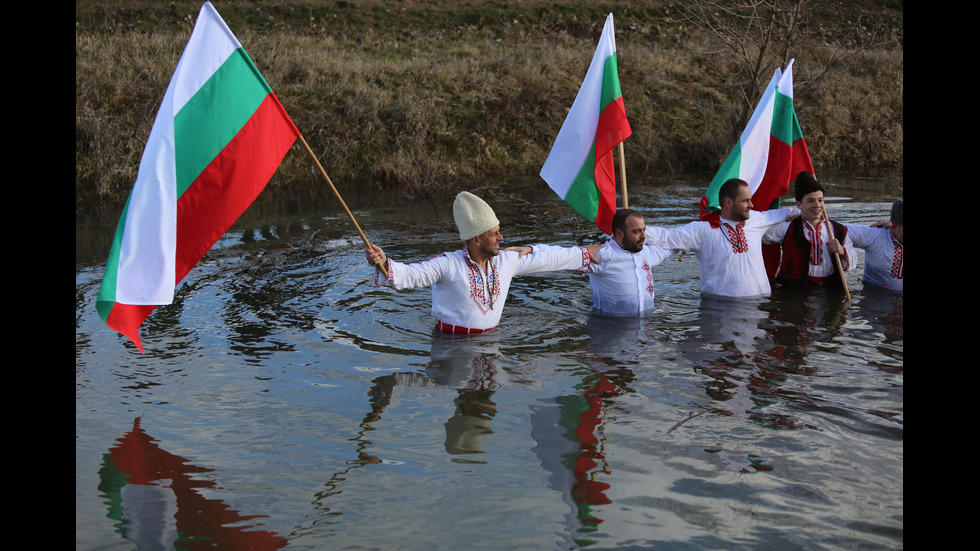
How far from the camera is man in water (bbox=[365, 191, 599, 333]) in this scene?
711 cm

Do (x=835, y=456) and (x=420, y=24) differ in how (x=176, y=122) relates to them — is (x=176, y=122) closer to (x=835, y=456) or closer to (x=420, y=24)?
(x=835, y=456)

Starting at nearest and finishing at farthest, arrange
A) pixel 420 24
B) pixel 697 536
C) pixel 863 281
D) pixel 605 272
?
pixel 697 536 → pixel 605 272 → pixel 863 281 → pixel 420 24

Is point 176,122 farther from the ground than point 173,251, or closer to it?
farther from the ground

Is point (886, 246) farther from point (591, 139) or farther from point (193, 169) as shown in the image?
point (193, 169)

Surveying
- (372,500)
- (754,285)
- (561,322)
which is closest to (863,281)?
(754,285)

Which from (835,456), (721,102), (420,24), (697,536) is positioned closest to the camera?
(697,536)

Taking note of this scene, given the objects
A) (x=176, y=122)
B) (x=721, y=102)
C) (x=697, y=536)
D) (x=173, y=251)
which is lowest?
(x=697, y=536)

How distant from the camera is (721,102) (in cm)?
2355

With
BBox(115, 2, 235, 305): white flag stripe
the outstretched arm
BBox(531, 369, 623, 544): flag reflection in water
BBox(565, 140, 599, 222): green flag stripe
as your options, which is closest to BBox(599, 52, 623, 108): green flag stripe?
BBox(565, 140, 599, 222): green flag stripe

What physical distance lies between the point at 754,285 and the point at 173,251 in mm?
5863

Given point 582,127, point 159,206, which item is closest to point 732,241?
point 582,127

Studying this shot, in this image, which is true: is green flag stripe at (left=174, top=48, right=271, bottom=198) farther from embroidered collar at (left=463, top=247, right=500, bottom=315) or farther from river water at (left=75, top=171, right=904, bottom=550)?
embroidered collar at (left=463, top=247, right=500, bottom=315)

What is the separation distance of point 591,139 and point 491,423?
3.64 metres

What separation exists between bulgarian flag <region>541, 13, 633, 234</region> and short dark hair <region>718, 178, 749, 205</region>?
1171mm
